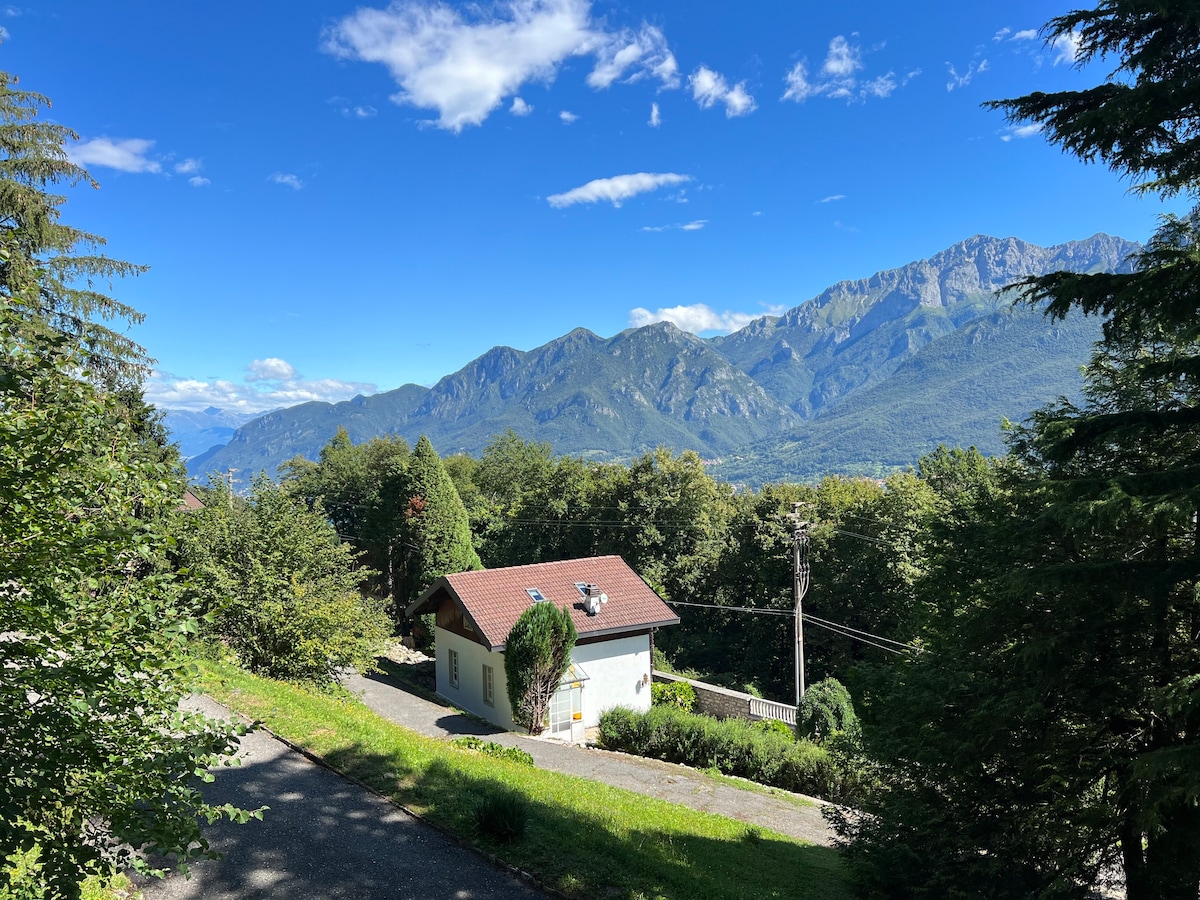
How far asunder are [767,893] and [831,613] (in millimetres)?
25989

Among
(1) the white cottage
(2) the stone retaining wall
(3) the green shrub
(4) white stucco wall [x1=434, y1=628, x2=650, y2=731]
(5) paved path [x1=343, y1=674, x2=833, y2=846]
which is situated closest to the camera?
(5) paved path [x1=343, y1=674, x2=833, y2=846]

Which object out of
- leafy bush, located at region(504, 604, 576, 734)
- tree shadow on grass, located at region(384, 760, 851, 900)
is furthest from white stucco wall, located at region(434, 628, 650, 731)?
tree shadow on grass, located at region(384, 760, 851, 900)

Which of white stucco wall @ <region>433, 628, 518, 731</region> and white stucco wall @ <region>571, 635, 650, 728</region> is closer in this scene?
white stucco wall @ <region>433, 628, 518, 731</region>

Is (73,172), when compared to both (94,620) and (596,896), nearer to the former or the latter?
(94,620)

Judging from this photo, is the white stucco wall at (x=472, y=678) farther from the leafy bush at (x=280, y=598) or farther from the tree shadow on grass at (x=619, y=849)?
the tree shadow on grass at (x=619, y=849)

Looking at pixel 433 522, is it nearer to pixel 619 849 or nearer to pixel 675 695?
pixel 675 695

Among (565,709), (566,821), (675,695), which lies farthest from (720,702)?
(566,821)

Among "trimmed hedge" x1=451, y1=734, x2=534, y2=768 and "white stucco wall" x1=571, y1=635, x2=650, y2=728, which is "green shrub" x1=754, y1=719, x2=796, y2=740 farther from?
"trimmed hedge" x1=451, y1=734, x2=534, y2=768

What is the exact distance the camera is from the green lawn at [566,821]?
27.5 feet

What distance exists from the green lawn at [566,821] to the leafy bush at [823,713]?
8.91 meters

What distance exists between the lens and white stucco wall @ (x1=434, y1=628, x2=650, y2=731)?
2431cm

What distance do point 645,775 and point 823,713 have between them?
710cm

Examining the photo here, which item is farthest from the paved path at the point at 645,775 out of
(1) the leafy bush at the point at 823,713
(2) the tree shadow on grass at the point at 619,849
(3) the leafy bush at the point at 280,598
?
(3) the leafy bush at the point at 280,598

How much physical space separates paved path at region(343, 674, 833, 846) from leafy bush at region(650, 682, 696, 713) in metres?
5.12
